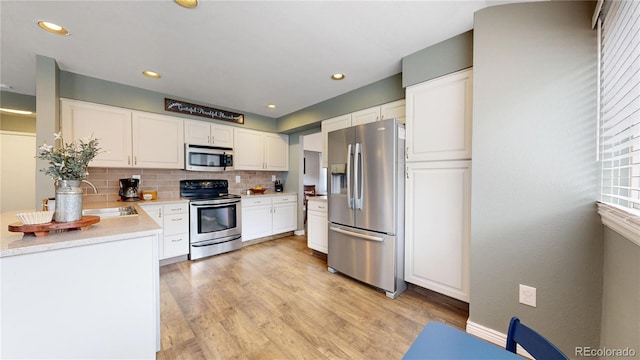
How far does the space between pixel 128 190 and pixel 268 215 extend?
2.06 m

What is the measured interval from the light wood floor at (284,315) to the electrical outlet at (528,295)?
0.54 m

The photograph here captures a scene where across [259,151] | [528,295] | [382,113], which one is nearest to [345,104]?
[382,113]

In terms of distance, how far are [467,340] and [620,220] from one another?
3.33ft

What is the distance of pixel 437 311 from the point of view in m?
2.05

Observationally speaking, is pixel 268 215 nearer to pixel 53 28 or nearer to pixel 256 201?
pixel 256 201

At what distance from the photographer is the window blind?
3.31 feet

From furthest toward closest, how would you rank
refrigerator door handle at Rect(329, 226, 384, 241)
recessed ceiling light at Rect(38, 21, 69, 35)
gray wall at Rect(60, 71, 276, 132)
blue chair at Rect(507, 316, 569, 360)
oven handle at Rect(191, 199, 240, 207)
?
oven handle at Rect(191, 199, 240, 207)
gray wall at Rect(60, 71, 276, 132)
refrigerator door handle at Rect(329, 226, 384, 241)
recessed ceiling light at Rect(38, 21, 69, 35)
blue chair at Rect(507, 316, 569, 360)

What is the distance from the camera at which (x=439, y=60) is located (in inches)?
81.6

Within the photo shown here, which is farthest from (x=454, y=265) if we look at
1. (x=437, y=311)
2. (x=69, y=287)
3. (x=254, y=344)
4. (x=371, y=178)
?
(x=69, y=287)

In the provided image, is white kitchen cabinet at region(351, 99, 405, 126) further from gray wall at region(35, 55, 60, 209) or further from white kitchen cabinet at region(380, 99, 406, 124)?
gray wall at region(35, 55, 60, 209)

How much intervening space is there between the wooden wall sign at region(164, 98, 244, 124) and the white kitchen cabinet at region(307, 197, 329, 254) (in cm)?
208

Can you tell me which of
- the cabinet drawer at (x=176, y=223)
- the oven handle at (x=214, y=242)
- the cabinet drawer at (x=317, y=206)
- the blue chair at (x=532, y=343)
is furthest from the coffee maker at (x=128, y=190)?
the blue chair at (x=532, y=343)

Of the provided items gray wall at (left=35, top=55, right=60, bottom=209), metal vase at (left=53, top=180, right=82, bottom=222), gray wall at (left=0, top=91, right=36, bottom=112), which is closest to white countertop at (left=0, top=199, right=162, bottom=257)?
metal vase at (left=53, top=180, right=82, bottom=222)

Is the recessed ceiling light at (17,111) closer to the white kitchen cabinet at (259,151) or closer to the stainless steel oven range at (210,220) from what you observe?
the stainless steel oven range at (210,220)
